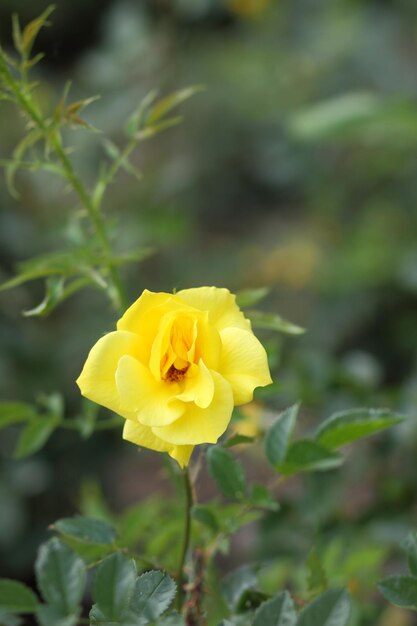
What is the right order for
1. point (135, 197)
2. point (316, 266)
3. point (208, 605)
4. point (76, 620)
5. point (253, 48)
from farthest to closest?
point (253, 48) < point (316, 266) < point (135, 197) < point (208, 605) < point (76, 620)

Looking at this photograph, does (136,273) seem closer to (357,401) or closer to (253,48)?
(253,48)

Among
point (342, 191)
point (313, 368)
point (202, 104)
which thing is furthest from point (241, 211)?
point (313, 368)

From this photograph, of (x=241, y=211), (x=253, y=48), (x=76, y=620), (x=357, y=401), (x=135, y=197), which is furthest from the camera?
(x=241, y=211)

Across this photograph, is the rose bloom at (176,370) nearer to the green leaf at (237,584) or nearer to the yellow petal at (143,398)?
the yellow petal at (143,398)

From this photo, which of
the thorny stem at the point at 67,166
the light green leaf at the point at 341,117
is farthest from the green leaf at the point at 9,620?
the light green leaf at the point at 341,117

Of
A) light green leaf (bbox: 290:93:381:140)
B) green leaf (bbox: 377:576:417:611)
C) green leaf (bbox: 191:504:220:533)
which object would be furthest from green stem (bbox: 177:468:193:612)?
light green leaf (bbox: 290:93:381:140)
